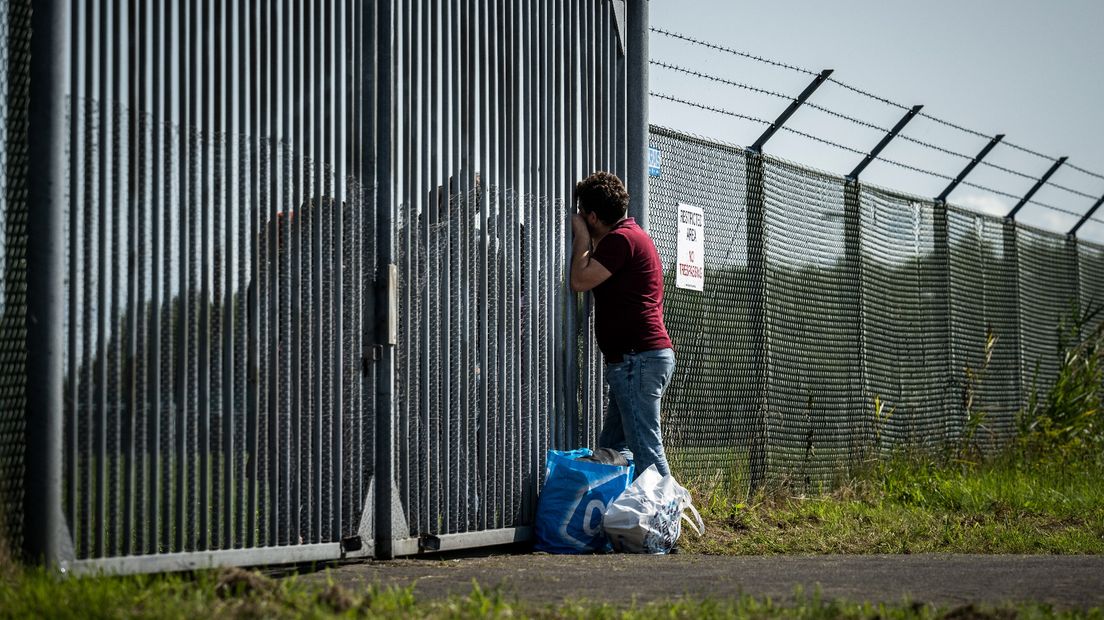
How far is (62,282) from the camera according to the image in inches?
176

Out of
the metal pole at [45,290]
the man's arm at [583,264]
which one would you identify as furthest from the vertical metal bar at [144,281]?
the man's arm at [583,264]

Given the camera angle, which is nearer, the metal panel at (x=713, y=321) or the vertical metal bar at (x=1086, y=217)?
the metal panel at (x=713, y=321)

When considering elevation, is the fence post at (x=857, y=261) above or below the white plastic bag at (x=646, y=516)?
above

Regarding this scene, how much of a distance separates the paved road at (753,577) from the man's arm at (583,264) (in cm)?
138

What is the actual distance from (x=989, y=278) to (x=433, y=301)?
7369 millimetres

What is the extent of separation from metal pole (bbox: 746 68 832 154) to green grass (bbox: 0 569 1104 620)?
15.9ft

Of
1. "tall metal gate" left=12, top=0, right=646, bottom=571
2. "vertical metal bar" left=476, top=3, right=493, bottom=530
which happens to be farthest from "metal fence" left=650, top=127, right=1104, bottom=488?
"vertical metal bar" left=476, top=3, right=493, bottom=530

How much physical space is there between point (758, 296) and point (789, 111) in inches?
46.8

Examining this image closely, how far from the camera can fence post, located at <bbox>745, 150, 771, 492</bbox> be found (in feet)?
28.4

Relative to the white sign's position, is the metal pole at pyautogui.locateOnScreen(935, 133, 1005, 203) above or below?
above

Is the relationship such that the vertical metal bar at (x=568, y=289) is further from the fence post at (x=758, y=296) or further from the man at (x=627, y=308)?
the fence post at (x=758, y=296)

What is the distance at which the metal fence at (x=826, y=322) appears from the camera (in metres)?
8.27

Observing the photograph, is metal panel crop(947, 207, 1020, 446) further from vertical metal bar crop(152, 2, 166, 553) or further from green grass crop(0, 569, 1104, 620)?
vertical metal bar crop(152, 2, 166, 553)

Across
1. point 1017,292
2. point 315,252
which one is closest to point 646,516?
point 315,252
